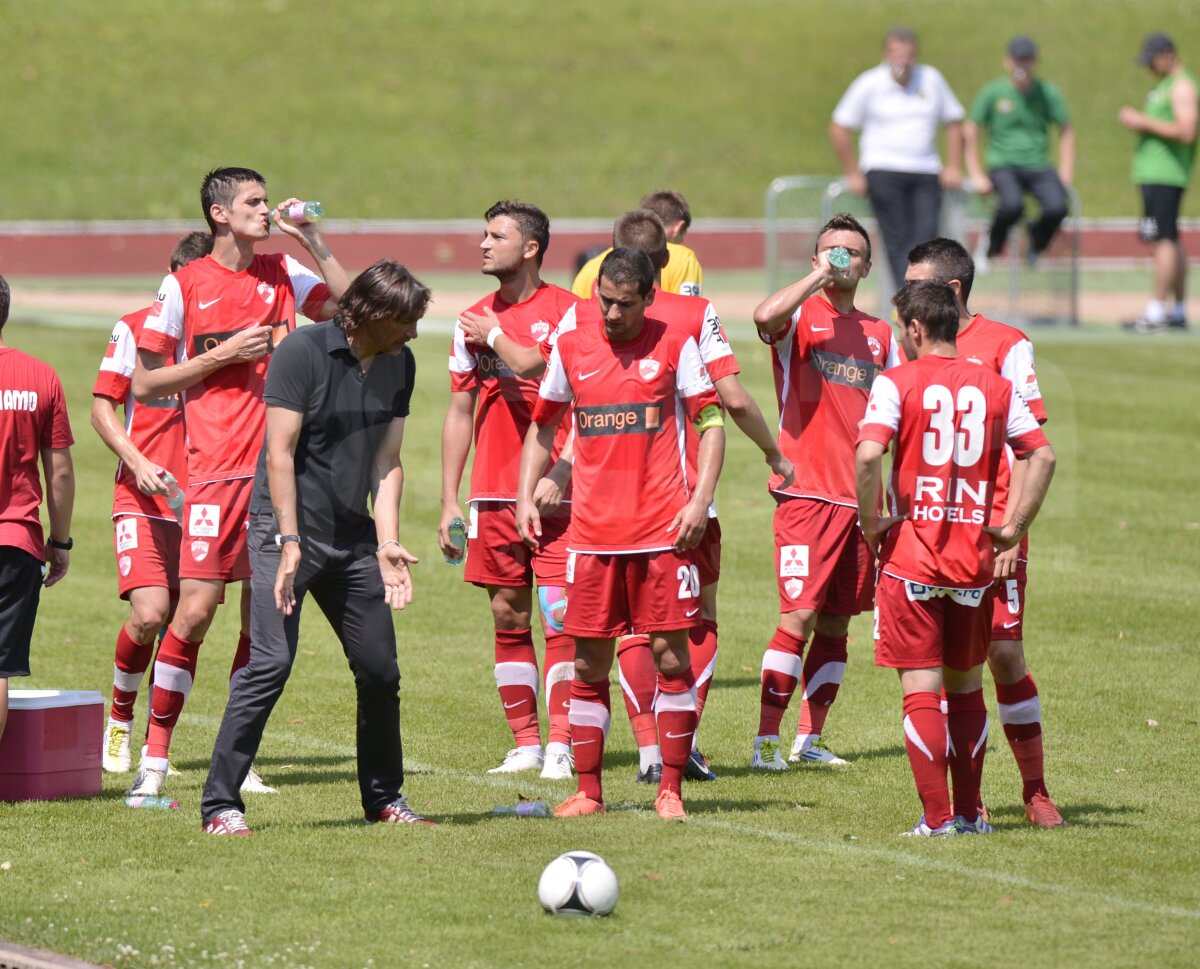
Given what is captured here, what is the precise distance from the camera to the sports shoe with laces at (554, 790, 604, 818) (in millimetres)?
7586

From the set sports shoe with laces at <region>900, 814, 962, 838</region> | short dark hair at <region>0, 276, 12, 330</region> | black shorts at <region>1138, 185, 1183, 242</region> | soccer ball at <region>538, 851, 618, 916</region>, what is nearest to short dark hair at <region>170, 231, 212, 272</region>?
short dark hair at <region>0, 276, 12, 330</region>

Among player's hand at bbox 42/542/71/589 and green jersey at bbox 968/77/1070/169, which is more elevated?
green jersey at bbox 968/77/1070/169

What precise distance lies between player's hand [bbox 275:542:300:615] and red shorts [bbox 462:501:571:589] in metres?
1.93

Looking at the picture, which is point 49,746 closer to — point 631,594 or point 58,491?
point 58,491

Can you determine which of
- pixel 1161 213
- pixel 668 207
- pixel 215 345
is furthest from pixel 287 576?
pixel 1161 213

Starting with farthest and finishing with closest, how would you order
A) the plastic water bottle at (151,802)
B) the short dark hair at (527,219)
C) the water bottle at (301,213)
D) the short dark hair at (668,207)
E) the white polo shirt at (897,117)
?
the white polo shirt at (897,117), the short dark hair at (668,207), the short dark hair at (527,219), the water bottle at (301,213), the plastic water bottle at (151,802)

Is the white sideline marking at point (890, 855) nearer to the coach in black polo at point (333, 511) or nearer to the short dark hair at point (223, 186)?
the coach in black polo at point (333, 511)

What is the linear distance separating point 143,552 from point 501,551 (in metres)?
1.65

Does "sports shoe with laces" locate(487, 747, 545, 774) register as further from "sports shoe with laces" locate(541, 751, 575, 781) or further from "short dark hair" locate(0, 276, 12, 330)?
"short dark hair" locate(0, 276, 12, 330)

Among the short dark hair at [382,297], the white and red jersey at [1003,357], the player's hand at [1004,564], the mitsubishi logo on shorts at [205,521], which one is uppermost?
the short dark hair at [382,297]

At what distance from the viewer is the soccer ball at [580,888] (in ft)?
20.3

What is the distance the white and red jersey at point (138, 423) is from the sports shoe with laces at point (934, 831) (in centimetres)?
363

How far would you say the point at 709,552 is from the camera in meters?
8.52

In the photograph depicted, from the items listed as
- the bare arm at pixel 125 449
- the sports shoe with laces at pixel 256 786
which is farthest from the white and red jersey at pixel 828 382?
the bare arm at pixel 125 449
